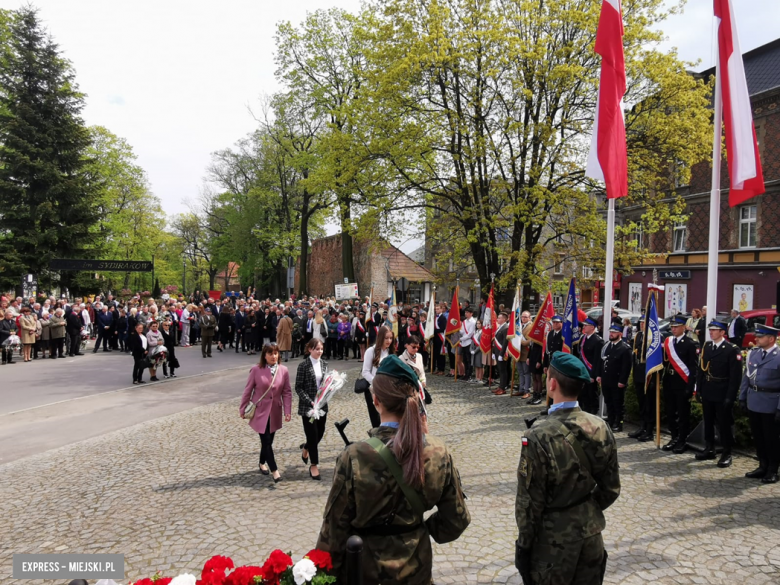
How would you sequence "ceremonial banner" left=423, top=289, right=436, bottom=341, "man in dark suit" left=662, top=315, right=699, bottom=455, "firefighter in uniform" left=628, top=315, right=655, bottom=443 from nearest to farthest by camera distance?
"man in dark suit" left=662, top=315, right=699, bottom=455, "firefighter in uniform" left=628, top=315, right=655, bottom=443, "ceremonial banner" left=423, top=289, right=436, bottom=341

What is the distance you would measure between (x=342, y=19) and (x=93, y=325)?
22.1 m

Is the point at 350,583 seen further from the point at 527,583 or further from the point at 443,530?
the point at 527,583

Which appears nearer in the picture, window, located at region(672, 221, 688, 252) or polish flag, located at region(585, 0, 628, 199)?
polish flag, located at region(585, 0, 628, 199)

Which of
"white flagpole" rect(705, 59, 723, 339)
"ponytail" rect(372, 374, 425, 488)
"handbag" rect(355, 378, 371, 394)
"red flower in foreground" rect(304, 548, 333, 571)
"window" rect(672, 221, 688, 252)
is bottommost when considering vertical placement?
"red flower in foreground" rect(304, 548, 333, 571)

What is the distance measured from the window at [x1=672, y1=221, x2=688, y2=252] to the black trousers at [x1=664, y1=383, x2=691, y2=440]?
28499 millimetres

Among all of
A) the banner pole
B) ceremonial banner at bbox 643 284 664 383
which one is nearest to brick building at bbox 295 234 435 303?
ceremonial banner at bbox 643 284 664 383

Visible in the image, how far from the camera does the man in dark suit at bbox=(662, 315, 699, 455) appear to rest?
864 centimetres

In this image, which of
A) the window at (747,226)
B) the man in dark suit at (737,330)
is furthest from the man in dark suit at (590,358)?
the window at (747,226)

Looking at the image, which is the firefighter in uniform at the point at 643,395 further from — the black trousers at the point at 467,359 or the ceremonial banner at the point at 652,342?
the black trousers at the point at 467,359

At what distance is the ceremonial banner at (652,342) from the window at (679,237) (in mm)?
27845

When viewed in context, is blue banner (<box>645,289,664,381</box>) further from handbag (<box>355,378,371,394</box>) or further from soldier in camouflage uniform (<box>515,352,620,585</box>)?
soldier in camouflage uniform (<box>515,352,620,585</box>)

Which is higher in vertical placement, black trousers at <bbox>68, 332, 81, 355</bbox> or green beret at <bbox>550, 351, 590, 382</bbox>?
green beret at <bbox>550, 351, 590, 382</bbox>

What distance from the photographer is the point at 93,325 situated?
2538 cm

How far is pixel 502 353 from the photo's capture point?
13.7 meters
